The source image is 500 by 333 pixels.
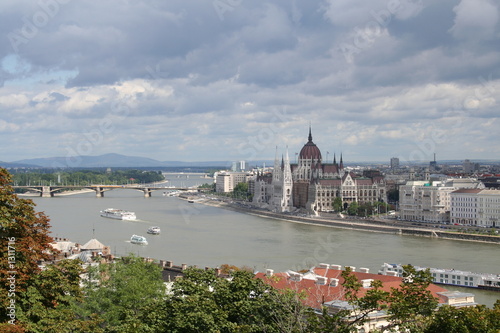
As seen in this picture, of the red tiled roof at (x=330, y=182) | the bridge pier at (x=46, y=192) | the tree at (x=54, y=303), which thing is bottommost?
the bridge pier at (x=46, y=192)

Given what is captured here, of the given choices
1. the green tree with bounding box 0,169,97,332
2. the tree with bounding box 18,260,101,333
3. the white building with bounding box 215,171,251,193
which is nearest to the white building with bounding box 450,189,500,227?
the tree with bounding box 18,260,101,333

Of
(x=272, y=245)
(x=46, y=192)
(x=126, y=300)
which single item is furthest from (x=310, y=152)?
(x=126, y=300)

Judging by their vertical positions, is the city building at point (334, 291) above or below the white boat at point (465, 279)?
above

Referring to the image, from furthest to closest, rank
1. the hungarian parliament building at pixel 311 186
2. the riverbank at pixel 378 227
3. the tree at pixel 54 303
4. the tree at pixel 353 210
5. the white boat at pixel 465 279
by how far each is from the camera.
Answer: the hungarian parliament building at pixel 311 186 → the tree at pixel 353 210 → the riverbank at pixel 378 227 → the white boat at pixel 465 279 → the tree at pixel 54 303

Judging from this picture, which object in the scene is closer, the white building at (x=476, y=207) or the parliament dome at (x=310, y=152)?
the white building at (x=476, y=207)

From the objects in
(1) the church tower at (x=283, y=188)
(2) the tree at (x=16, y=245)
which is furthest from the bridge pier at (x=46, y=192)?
(2) the tree at (x=16, y=245)

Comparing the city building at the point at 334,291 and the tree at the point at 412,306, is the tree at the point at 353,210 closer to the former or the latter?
the city building at the point at 334,291

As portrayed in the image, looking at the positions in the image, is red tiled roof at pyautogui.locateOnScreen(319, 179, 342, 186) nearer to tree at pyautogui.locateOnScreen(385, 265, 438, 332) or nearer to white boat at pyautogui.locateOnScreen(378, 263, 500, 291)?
white boat at pyautogui.locateOnScreen(378, 263, 500, 291)

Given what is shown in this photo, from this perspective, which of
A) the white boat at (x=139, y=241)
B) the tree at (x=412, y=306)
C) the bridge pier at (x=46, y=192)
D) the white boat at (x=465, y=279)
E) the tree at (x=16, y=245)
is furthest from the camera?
the bridge pier at (x=46, y=192)
